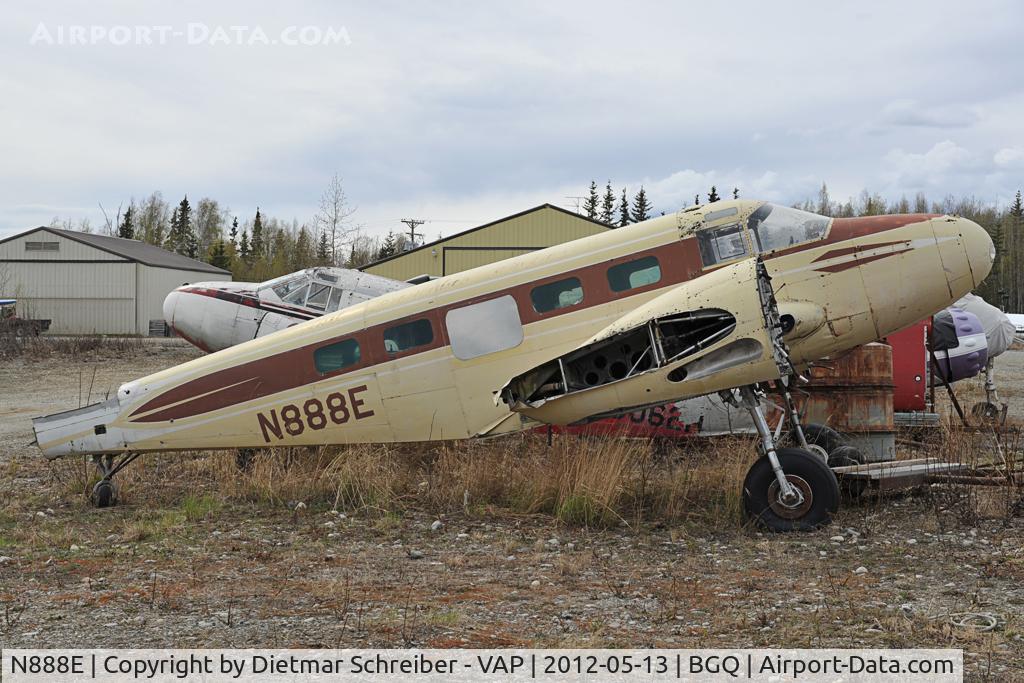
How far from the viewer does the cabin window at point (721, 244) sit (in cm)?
952

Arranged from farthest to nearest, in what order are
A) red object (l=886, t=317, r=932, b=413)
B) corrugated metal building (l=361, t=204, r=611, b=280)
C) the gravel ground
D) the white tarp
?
corrugated metal building (l=361, t=204, r=611, b=280) < the white tarp < red object (l=886, t=317, r=932, b=413) < the gravel ground

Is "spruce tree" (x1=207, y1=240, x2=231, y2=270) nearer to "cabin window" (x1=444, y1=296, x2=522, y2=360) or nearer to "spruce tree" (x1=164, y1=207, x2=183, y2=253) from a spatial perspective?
"spruce tree" (x1=164, y1=207, x2=183, y2=253)

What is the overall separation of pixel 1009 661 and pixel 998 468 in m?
5.08

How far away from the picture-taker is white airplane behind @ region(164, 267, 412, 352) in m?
17.2

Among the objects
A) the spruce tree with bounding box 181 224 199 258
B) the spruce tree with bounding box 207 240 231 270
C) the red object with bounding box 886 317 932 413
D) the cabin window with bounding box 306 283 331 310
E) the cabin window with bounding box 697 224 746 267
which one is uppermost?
the spruce tree with bounding box 181 224 199 258

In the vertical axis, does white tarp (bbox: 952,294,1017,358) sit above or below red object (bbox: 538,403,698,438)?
above

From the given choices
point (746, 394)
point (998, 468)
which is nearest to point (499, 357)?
point (746, 394)

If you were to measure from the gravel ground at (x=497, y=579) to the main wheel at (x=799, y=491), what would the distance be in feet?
0.65

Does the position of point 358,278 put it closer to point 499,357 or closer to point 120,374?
point 499,357

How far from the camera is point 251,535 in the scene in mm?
9328

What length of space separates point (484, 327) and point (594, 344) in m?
1.58

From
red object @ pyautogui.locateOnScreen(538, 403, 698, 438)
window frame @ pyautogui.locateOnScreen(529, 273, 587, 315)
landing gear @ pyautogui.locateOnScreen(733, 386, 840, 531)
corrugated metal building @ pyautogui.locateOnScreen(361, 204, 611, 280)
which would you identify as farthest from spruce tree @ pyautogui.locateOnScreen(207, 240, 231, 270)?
landing gear @ pyautogui.locateOnScreen(733, 386, 840, 531)

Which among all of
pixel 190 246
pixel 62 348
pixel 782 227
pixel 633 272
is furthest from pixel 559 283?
pixel 190 246

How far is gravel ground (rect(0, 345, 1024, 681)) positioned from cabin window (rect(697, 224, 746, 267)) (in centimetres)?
268
